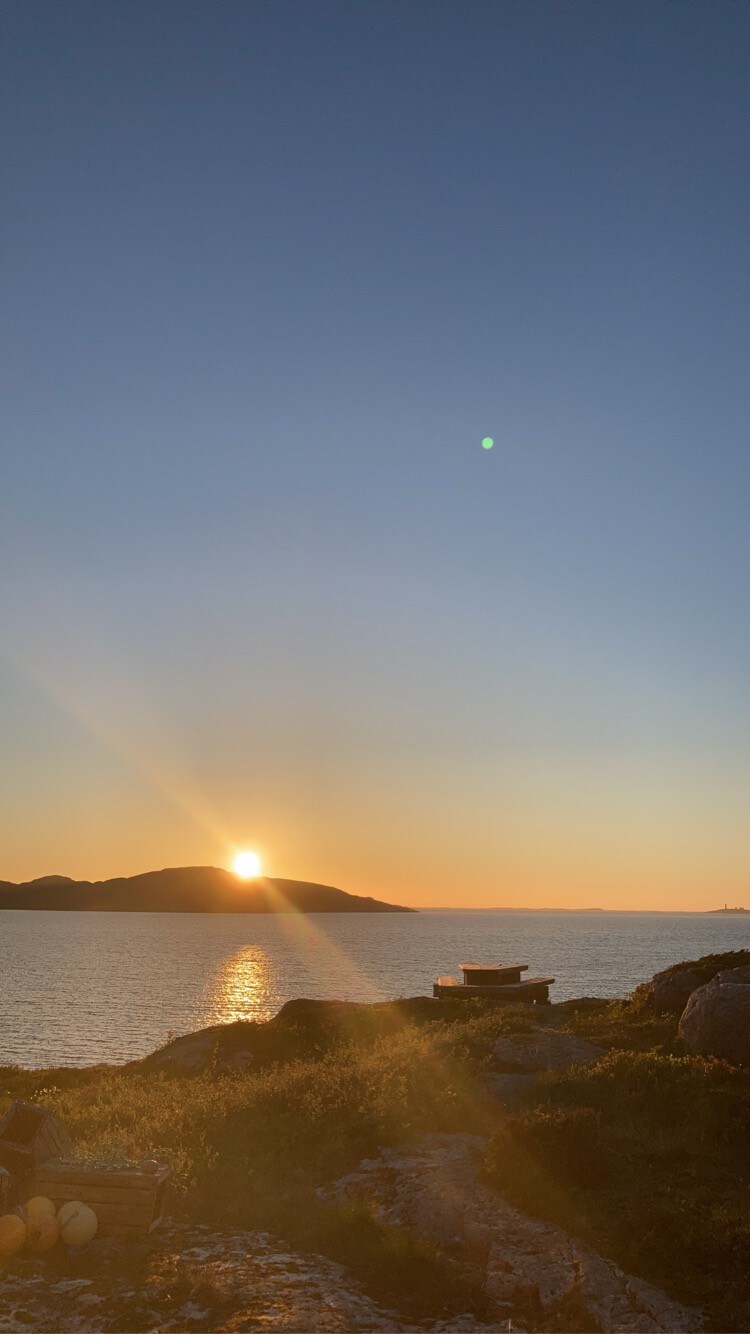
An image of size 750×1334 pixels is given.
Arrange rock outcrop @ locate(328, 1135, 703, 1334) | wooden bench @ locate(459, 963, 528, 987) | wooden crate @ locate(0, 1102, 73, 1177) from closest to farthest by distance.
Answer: rock outcrop @ locate(328, 1135, 703, 1334) < wooden crate @ locate(0, 1102, 73, 1177) < wooden bench @ locate(459, 963, 528, 987)

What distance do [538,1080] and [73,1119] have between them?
10.8 meters

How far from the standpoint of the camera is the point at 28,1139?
15688 millimetres

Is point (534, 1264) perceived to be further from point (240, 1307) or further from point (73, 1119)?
point (73, 1119)

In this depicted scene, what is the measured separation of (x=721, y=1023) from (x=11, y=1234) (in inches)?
746

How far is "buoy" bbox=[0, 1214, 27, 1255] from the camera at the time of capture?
45.3 ft

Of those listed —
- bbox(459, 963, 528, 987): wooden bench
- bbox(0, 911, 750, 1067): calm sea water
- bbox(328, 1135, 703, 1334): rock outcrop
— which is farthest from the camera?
bbox(0, 911, 750, 1067): calm sea water

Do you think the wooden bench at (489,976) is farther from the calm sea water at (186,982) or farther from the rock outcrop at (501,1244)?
the rock outcrop at (501,1244)

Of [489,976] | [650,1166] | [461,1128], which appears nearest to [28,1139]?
[461,1128]

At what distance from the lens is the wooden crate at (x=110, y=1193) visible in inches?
580

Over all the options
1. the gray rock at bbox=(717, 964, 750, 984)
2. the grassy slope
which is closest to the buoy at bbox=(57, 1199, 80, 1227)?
the grassy slope

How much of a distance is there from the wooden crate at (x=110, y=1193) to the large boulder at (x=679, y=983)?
23579mm

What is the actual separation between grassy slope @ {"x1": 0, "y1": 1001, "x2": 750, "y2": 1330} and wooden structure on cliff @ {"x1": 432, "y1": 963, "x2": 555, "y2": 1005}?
22.7 metres

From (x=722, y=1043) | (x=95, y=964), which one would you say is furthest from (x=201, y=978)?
(x=722, y=1043)

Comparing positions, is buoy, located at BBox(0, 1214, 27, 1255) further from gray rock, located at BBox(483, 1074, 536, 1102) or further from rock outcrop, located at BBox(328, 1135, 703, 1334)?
gray rock, located at BBox(483, 1074, 536, 1102)
